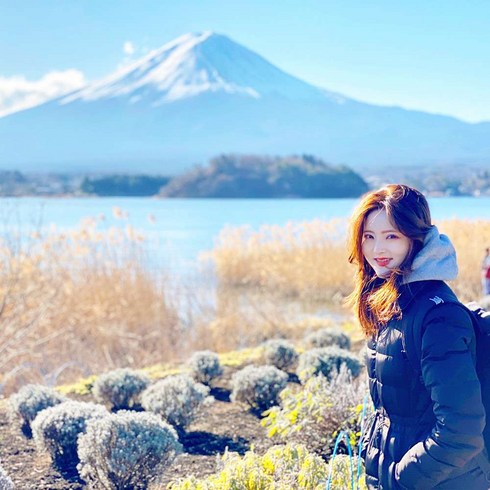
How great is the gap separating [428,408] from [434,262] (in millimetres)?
432

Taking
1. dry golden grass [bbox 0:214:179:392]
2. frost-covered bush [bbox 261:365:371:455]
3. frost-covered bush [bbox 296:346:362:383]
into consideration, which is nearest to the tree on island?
dry golden grass [bbox 0:214:179:392]

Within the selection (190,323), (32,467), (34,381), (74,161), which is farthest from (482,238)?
(74,161)

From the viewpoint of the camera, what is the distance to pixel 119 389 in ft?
18.2

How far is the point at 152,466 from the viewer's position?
3744 mm

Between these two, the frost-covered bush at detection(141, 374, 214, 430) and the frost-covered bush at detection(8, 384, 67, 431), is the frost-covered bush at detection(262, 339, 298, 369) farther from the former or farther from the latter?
the frost-covered bush at detection(8, 384, 67, 431)

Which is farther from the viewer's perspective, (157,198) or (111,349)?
(157,198)

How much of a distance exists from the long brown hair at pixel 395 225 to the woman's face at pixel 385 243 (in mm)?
16

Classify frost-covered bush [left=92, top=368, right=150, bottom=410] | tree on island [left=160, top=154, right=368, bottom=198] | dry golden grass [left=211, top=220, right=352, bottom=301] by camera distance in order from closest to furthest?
frost-covered bush [left=92, top=368, right=150, bottom=410] < dry golden grass [left=211, top=220, right=352, bottom=301] < tree on island [left=160, top=154, right=368, bottom=198]

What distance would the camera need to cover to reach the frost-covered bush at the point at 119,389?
5.55 meters

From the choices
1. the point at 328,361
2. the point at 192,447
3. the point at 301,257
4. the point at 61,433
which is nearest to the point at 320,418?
the point at 192,447

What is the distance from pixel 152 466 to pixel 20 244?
20.9 ft

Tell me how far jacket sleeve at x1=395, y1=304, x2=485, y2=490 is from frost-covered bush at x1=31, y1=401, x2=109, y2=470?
2585 mm

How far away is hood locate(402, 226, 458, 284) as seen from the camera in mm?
2230

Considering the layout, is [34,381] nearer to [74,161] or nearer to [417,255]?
[417,255]
